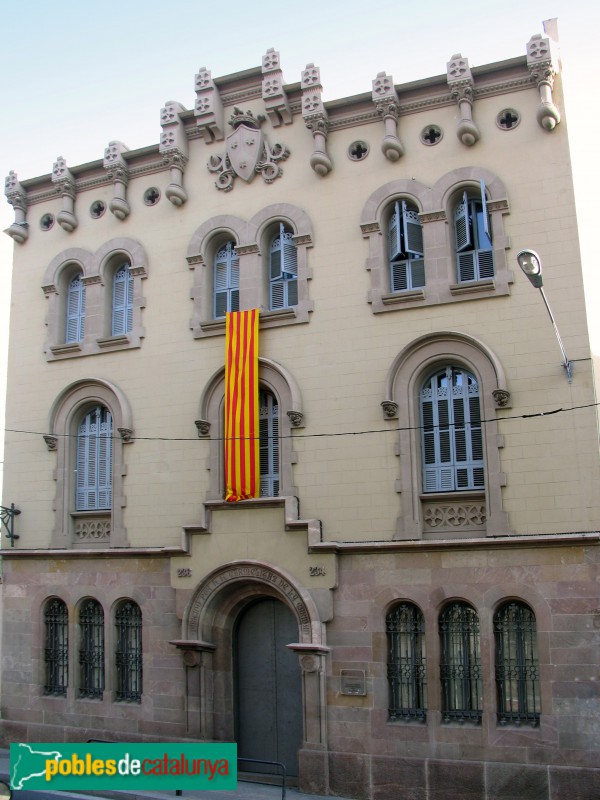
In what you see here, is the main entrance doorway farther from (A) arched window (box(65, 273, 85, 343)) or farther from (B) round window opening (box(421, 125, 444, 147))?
(B) round window opening (box(421, 125, 444, 147))

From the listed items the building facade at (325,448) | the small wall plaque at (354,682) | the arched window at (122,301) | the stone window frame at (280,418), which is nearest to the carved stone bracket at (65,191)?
the building facade at (325,448)

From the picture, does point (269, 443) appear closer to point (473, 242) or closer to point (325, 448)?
point (325, 448)

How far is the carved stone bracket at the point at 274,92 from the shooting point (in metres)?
21.0

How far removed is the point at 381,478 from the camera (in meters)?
18.4

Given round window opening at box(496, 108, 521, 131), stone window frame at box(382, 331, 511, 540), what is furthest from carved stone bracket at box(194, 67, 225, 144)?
stone window frame at box(382, 331, 511, 540)

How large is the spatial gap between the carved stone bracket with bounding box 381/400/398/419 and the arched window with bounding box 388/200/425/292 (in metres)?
2.63

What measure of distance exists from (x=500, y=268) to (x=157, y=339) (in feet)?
27.0

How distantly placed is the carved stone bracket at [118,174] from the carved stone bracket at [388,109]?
6.73 metres

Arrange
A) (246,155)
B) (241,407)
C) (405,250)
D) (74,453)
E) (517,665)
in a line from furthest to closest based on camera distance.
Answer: (74,453), (246,155), (241,407), (405,250), (517,665)

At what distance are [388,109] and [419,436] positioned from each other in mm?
7252

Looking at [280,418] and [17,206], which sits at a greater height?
[17,206]

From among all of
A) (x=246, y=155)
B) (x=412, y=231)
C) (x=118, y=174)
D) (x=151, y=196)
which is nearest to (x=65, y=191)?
(x=118, y=174)

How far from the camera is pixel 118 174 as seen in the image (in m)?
22.6

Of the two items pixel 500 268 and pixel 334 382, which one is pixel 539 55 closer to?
pixel 500 268
